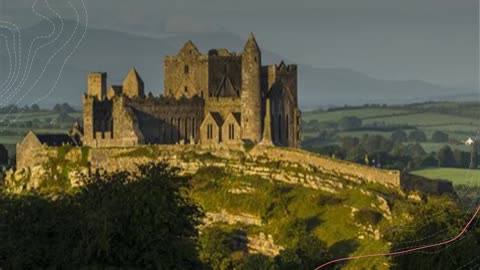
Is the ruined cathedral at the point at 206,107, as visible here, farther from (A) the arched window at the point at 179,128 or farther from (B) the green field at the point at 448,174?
(B) the green field at the point at 448,174

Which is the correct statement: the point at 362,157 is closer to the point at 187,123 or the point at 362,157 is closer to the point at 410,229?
the point at 187,123

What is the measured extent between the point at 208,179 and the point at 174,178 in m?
36.7

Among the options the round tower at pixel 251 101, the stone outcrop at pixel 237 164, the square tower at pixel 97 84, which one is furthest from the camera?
the square tower at pixel 97 84

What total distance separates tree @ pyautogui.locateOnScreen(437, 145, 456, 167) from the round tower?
57003mm

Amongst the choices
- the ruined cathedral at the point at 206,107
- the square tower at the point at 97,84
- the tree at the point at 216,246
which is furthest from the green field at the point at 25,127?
the tree at the point at 216,246

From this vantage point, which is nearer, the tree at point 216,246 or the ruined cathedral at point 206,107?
the tree at point 216,246

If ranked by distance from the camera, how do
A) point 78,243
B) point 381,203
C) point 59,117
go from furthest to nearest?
point 59,117, point 381,203, point 78,243

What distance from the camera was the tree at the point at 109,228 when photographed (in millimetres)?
46438

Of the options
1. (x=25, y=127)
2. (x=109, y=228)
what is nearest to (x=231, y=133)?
(x=109, y=228)

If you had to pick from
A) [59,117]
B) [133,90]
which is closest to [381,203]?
[133,90]

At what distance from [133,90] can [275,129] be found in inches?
376

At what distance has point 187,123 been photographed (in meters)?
96.1

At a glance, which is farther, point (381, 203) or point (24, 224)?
point (381, 203)

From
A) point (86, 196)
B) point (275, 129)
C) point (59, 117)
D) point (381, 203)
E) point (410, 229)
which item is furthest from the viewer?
point (59, 117)
